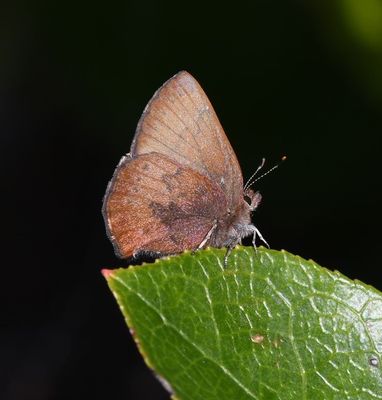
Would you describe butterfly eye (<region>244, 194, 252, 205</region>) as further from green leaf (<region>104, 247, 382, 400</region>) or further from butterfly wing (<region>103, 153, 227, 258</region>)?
green leaf (<region>104, 247, 382, 400</region>)

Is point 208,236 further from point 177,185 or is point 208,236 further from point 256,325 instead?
point 256,325

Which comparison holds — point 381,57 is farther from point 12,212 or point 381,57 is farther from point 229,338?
point 12,212

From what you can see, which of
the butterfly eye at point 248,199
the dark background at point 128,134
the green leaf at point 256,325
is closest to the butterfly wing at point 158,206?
the butterfly eye at point 248,199

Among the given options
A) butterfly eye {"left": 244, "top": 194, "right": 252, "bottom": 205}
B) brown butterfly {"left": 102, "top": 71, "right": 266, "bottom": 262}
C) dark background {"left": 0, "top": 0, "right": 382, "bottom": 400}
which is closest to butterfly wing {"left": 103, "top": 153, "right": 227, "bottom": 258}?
brown butterfly {"left": 102, "top": 71, "right": 266, "bottom": 262}

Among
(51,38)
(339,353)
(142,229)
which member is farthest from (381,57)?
(51,38)

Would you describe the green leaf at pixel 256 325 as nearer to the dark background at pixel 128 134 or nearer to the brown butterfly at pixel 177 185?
the brown butterfly at pixel 177 185

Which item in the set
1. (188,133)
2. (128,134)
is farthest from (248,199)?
(128,134)
